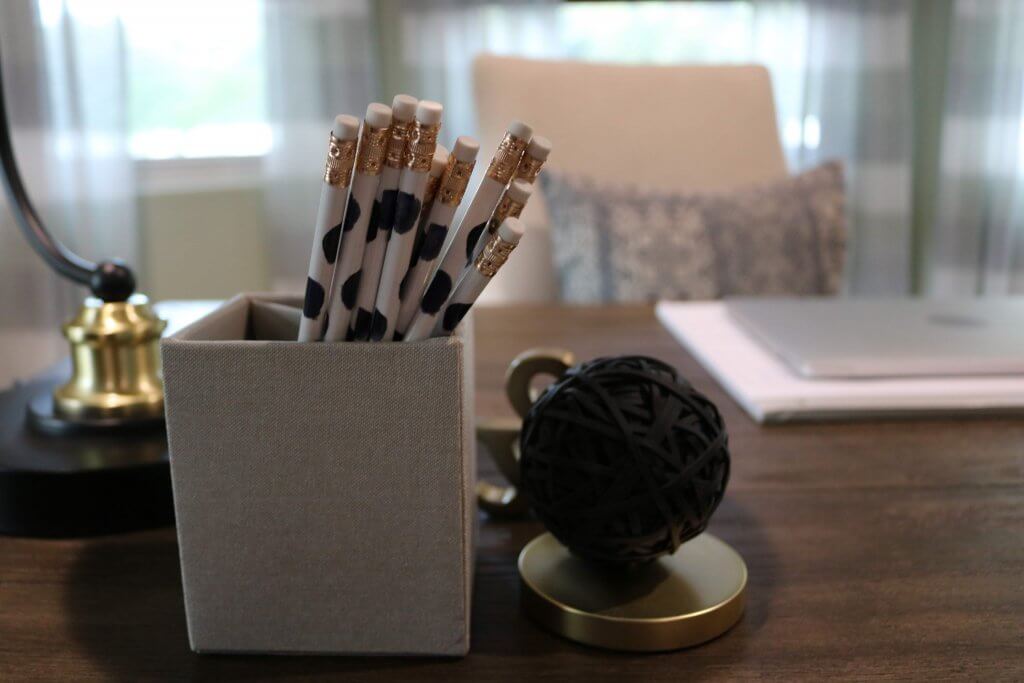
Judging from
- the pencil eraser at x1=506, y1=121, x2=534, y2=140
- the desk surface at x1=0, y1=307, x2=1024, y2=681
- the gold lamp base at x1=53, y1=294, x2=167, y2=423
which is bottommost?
the desk surface at x1=0, y1=307, x2=1024, y2=681

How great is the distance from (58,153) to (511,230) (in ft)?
6.94

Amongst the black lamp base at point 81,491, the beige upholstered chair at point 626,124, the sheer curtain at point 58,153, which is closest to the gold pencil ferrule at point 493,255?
the black lamp base at point 81,491

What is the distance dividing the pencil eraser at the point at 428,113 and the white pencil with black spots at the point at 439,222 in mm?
14

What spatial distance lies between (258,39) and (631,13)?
3.47 feet

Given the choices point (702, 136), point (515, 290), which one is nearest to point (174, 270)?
point (515, 290)

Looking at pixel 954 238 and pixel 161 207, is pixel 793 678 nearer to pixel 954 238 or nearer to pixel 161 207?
pixel 161 207

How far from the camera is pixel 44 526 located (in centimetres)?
62

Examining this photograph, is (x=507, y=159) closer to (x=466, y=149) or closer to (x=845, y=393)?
(x=466, y=149)

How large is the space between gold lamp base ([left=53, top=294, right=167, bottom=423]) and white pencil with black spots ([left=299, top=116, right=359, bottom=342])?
288mm

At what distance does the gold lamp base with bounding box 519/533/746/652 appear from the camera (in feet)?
1.58

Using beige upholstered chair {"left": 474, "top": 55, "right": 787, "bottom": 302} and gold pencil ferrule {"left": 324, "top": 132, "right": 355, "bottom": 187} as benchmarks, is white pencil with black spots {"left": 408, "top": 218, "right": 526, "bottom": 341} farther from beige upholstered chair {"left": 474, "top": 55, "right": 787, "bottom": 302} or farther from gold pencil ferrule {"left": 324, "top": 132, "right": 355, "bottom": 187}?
beige upholstered chair {"left": 474, "top": 55, "right": 787, "bottom": 302}

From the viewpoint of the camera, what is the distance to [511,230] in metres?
0.42

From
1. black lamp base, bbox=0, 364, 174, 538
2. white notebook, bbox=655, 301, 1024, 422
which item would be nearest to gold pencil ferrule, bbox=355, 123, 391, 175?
black lamp base, bbox=0, 364, 174, 538

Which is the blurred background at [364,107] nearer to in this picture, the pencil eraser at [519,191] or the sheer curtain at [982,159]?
the sheer curtain at [982,159]
